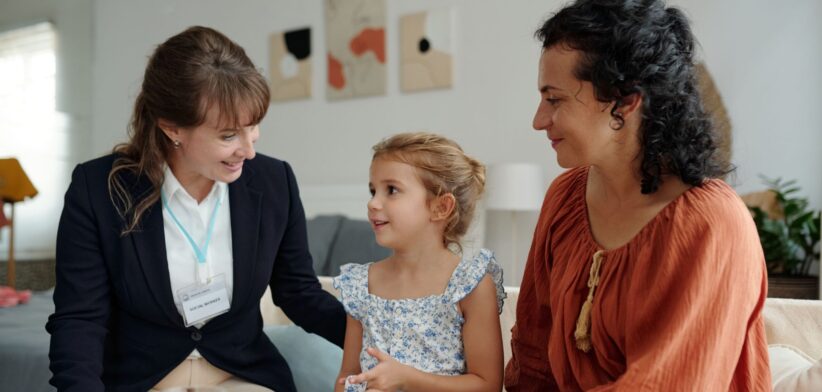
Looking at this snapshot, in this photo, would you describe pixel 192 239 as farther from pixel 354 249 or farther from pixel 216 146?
pixel 354 249

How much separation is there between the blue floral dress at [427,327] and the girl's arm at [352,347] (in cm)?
4

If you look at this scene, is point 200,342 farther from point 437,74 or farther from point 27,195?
point 27,195

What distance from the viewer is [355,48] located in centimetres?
492

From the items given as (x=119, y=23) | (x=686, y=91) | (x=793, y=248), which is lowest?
A: (x=793, y=248)

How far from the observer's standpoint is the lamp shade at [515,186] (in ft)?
12.7

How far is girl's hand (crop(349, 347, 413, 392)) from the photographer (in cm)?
139

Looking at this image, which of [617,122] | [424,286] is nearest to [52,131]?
[424,286]

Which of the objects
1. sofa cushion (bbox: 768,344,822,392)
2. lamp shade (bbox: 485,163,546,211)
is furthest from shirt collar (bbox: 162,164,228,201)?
lamp shade (bbox: 485,163,546,211)

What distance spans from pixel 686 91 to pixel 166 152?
44.6 inches

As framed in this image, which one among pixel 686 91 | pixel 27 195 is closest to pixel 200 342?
pixel 686 91

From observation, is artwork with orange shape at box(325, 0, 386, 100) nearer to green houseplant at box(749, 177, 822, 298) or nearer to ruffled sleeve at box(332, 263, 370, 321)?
green houseplant at box(749, 177, 822, 298)

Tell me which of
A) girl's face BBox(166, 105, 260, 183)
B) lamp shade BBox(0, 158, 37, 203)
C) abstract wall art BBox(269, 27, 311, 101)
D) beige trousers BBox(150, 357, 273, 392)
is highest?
abstract wall art BBox(269, 27, 311, 101)

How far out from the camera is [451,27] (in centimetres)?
450

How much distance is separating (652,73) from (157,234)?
1076 millimetres
